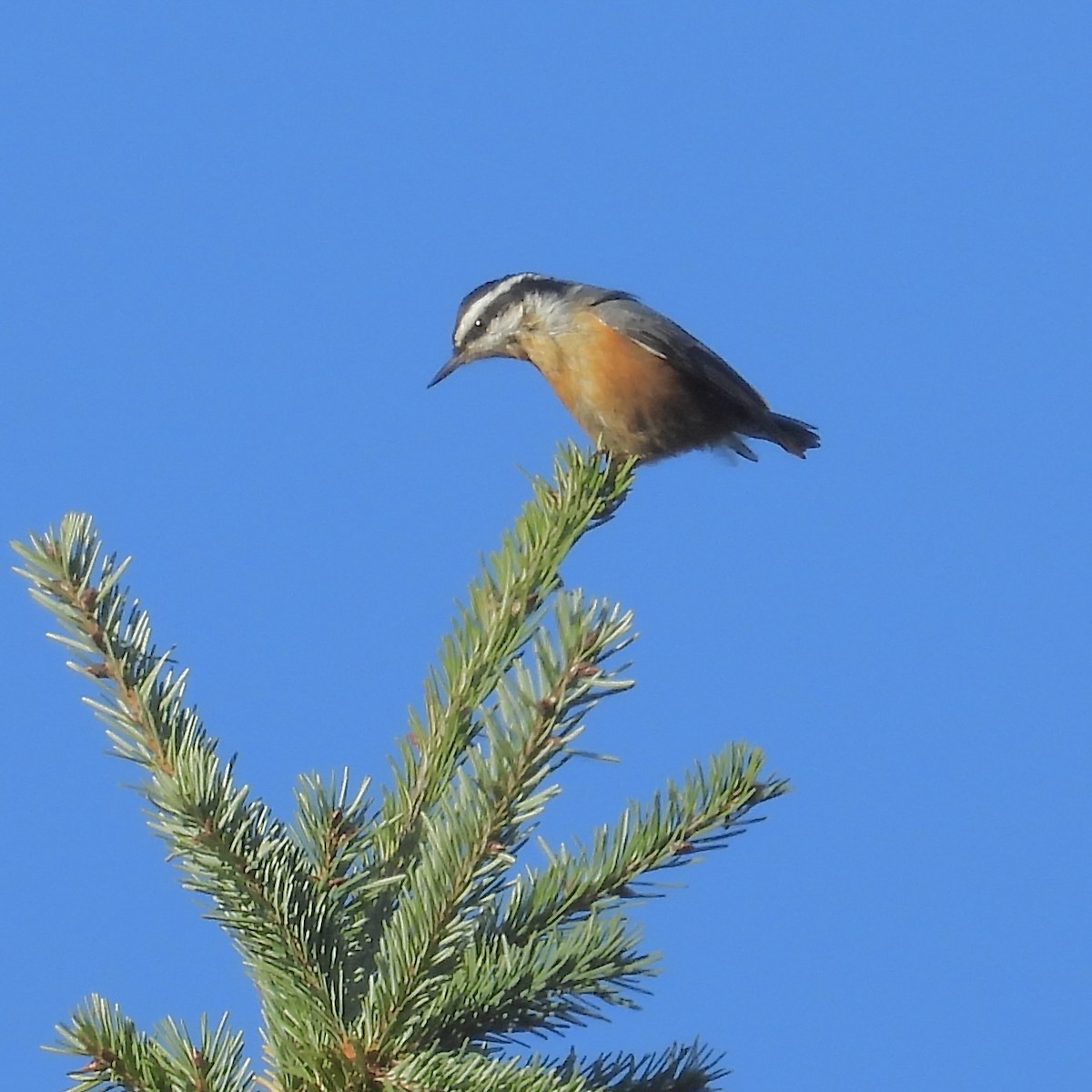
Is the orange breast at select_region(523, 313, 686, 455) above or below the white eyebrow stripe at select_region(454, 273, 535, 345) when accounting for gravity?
below

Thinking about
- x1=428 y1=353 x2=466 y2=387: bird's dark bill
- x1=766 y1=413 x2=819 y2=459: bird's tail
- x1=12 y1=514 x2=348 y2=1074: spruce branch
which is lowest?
x1=12 y1=514 x2=348 y2=1074: spruce branch

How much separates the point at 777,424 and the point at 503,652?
3713 mm

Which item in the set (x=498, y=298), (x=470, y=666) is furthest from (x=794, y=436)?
(x=470, y=666)

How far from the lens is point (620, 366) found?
5.00 meters

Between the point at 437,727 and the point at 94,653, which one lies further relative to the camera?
the point at 437,727

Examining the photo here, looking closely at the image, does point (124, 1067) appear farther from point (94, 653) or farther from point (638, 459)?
point (638, 459)

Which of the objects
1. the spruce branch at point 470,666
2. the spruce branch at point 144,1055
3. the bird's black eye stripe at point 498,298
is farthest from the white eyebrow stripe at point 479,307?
the spruce branch at point 144,1055

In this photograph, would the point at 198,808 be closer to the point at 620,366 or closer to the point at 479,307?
the point at 620,366

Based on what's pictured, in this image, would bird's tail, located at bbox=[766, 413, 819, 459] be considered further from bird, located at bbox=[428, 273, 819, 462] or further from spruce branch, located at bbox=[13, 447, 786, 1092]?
spruce branch, located at bbox=[13, 447, 786, 1092]

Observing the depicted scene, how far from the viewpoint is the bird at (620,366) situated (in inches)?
197

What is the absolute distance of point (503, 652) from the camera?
1.91m

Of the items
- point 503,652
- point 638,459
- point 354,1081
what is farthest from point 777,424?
point 354,1081

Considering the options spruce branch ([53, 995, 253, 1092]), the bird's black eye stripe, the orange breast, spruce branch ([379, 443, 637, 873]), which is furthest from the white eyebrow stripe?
spruce branch ([53, 995, 253, 1092])

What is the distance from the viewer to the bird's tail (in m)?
5.48
